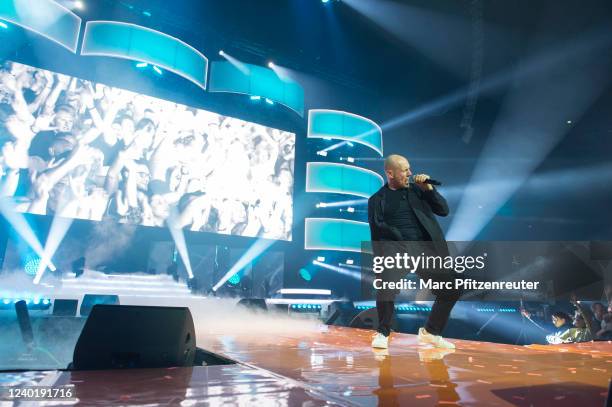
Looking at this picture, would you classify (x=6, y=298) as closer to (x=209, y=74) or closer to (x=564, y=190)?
(x=209, y=74)

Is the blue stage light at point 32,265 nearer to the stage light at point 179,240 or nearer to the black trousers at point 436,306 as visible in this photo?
the stage light at point 179,240

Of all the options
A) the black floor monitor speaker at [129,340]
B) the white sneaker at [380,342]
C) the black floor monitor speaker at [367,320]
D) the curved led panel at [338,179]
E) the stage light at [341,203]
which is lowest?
the black floor monitor speaker at [367,320]

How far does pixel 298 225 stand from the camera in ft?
54.2

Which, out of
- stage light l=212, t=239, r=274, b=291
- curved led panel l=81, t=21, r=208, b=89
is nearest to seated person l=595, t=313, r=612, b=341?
stage light l=212, t=239, r=274, b=291

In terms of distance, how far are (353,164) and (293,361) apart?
55.7ft

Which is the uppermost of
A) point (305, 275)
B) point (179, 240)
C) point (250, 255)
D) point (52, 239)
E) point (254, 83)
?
point (254, 83)

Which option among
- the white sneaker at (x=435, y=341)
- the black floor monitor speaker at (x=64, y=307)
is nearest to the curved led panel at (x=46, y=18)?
the black floor monitor speaker at (x=64, y=307)

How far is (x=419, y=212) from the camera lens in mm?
3197

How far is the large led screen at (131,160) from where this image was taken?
9.41 meters

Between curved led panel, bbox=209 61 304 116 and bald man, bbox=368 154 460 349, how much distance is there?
12011 mm

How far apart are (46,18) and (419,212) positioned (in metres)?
12.1

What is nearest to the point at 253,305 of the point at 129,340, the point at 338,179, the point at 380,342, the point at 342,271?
the point at 380,342

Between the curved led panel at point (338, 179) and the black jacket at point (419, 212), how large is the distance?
43.4ft

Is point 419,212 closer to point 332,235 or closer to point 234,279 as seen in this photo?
point 234,279
